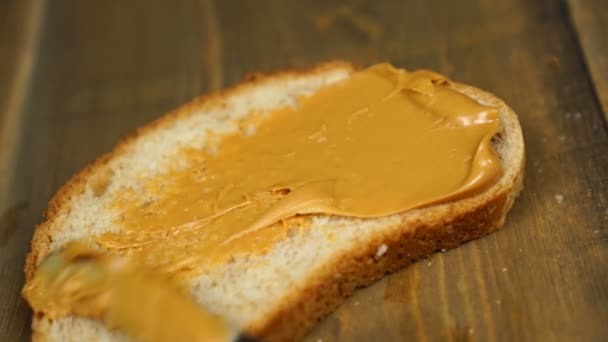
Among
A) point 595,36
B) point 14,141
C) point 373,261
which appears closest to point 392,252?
point 373,261

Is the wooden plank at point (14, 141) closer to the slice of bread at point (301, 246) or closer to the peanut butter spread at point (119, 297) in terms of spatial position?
the slice of bread at point (301, 246)

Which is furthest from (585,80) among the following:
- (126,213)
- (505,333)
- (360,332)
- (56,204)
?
(56,204)

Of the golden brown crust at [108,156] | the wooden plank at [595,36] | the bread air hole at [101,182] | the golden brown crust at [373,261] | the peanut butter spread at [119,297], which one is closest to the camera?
the peanut butter spread at [119,297]

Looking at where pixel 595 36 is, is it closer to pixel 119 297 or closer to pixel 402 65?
pixel 402 65

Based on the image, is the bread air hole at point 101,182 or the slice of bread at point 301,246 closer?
the slice of bread at point 301,246

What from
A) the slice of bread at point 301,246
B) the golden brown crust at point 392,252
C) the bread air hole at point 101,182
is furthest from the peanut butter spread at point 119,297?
the bread air hole at point 101,182

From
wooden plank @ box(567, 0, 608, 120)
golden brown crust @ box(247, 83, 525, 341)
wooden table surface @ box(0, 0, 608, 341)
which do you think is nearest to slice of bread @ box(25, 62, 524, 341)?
golden brown crust @ box(247, 83, 525, 341)
